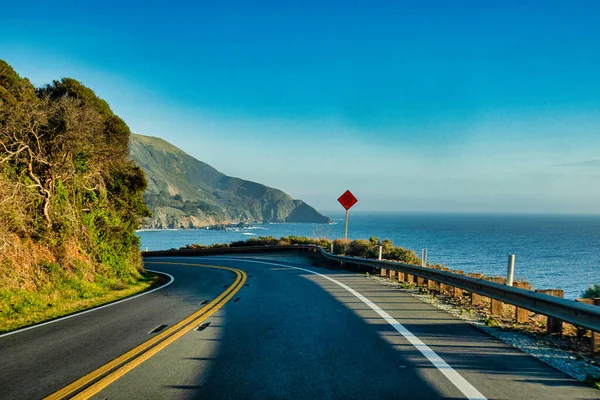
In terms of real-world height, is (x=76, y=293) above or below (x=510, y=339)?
below

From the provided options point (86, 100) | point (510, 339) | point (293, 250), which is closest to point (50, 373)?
point (510, 339)

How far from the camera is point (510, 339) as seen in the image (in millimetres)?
6324

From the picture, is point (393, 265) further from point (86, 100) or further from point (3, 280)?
point (86, 100)

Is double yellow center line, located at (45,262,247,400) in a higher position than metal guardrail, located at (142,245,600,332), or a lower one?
lower

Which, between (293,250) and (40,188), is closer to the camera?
(40,188)

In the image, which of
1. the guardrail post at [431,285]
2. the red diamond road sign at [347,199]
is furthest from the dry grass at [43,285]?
the red diamond road sign at [347,199]

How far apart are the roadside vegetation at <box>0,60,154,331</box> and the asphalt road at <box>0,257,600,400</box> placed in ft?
10.5

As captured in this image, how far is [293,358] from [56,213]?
11.6 metres

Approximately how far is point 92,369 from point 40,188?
10.3 metres

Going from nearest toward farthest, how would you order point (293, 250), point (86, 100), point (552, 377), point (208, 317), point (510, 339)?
point (552, 377) < point (510, 339) < point (208, 317) < point (86, 100) < point (293, 250)

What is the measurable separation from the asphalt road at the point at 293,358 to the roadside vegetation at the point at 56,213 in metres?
3.19

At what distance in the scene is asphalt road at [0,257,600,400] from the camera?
4.22 metres

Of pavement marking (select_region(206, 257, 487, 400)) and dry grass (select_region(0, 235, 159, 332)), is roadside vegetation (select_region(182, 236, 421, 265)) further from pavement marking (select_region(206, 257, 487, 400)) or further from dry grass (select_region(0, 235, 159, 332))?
dry grass (select_region(0, 235, 159, 332))

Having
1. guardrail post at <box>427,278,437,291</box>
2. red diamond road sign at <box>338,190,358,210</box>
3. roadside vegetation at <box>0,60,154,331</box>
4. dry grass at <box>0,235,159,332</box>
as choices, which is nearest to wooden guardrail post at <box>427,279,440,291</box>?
guardrail post at <box>427,278,437,291</box>
